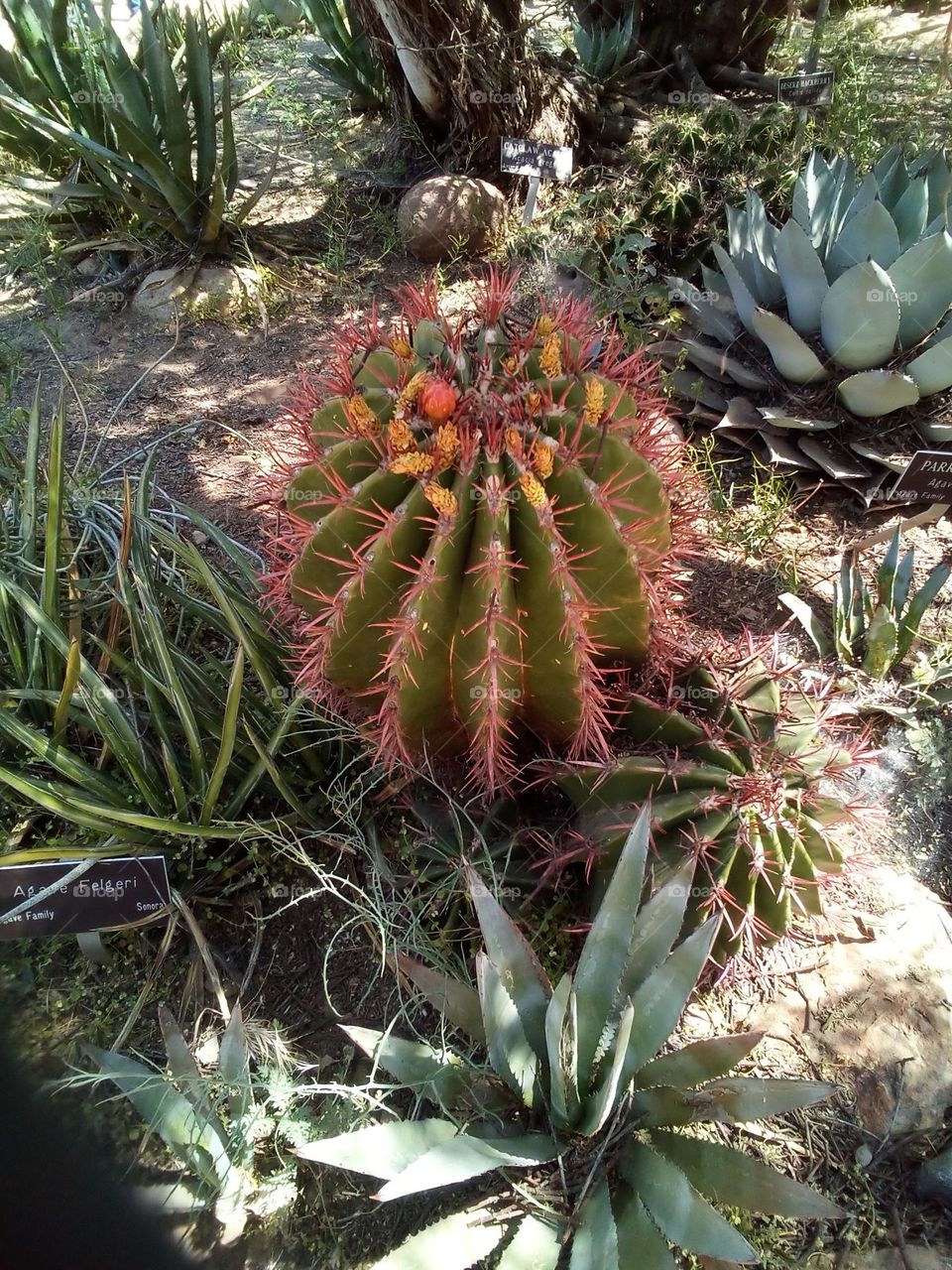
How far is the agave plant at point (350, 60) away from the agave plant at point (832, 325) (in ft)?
9.13

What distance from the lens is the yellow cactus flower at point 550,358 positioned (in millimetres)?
1267

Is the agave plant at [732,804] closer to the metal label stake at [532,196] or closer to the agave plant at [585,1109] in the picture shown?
the agave plant at [585,1109]

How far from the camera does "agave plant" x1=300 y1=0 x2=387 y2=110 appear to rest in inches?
176

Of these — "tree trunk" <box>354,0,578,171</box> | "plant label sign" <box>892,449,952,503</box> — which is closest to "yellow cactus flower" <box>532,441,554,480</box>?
"plant label sign" <box>892,449,952,503</box>

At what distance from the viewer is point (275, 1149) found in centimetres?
130

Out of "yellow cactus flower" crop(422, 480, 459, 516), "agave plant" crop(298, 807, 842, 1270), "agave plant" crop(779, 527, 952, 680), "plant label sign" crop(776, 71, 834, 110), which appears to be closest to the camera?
"agave plant" crop(298, 807, 842, 1270)

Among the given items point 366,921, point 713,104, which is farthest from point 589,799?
point 713,104

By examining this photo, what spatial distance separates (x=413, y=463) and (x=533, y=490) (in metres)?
0.18

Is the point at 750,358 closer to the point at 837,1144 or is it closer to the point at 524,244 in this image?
the point at 524,244

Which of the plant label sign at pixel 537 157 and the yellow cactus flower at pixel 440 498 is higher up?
the plant label sign at pixel 537 157

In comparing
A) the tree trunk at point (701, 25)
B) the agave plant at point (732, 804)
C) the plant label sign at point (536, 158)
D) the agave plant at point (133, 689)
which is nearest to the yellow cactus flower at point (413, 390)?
the agave plant at point (133, 689)

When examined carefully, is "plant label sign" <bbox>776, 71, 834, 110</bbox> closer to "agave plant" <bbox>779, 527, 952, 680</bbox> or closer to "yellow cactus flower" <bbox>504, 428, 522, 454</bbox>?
"agave plant" <bbox>779, 527, 952, 680</bbox>

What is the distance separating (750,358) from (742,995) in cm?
202

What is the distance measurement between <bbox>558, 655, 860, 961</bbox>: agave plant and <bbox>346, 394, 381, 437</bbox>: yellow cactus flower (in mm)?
672
